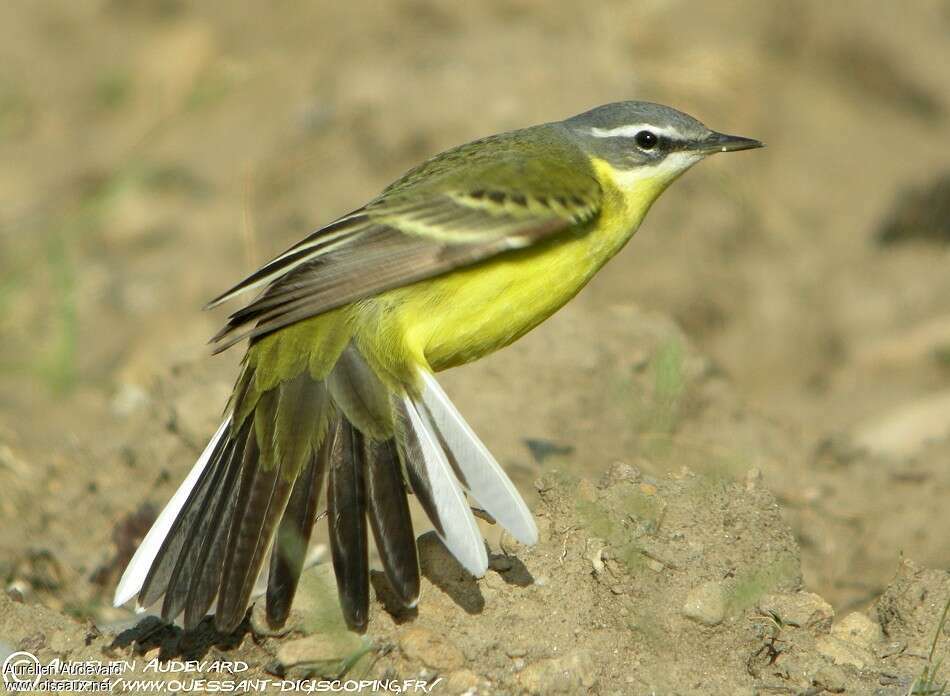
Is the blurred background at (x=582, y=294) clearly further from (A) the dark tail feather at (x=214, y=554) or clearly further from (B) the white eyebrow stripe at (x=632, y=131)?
(A) the dark tail feather at (x=214, y=554)

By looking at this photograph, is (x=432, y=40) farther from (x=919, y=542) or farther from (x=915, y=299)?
(x=919, y=542)

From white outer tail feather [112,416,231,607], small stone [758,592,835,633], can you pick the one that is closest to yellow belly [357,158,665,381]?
white outer tail feather [112,416,231,607]

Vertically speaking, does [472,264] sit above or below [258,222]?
above

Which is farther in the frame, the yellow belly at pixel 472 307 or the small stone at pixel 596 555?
the yellow belly at pixel 472 307

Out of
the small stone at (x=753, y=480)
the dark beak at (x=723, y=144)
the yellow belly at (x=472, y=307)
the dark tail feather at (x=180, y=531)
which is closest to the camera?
the dark tail feather at (x=180, y=531)

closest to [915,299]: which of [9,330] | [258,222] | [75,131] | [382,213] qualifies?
[258,222]

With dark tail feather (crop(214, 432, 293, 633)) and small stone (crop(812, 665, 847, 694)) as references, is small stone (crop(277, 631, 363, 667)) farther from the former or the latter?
small stone (crop(812, 665, 847, 694))

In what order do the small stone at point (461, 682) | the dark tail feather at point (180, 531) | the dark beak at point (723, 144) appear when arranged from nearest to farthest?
the small stone at point (461, 682), the dark tail feather at point (180, 531), the dark beak at point (723, 144)

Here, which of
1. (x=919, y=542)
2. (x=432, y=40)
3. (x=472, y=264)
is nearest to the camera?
(x=472, y=264)

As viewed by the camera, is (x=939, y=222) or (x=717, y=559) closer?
(x=717, y=559)

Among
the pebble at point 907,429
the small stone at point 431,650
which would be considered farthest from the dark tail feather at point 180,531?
the pebble at point 907,429
